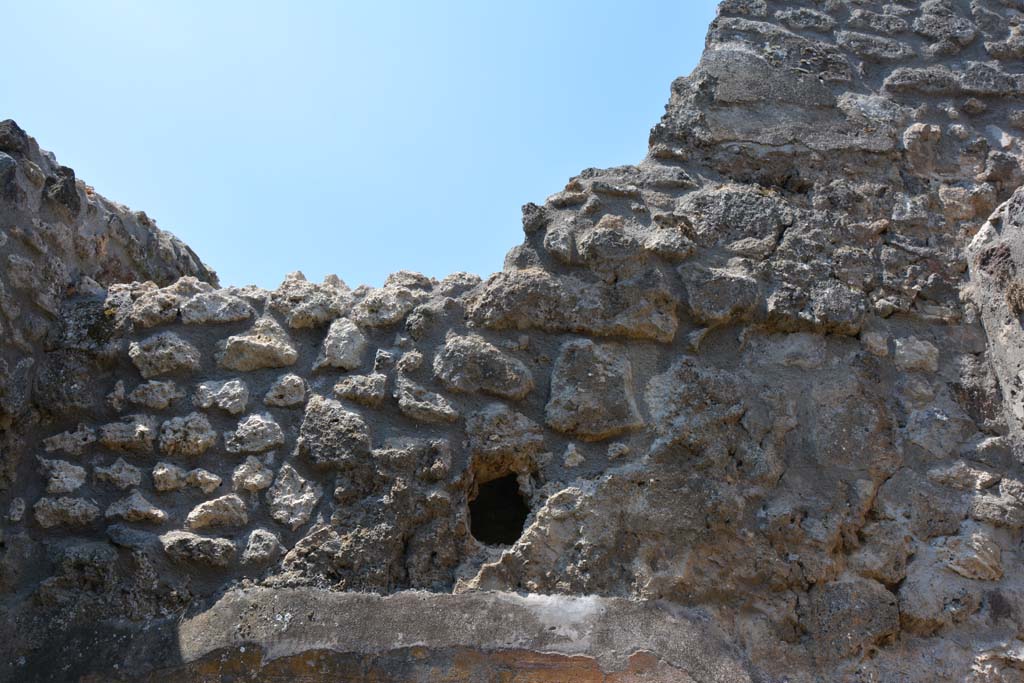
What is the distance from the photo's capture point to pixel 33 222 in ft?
9.08

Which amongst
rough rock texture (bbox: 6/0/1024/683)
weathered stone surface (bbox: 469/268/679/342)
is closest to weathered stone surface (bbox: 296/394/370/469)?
rough rock texture (bbox: 6/0/1024/683)

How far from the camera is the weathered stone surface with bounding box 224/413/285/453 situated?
99.1 inches

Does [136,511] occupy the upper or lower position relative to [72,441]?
lower

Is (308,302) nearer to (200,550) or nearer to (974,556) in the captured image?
(200,550)

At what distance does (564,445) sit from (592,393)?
0.54 ft

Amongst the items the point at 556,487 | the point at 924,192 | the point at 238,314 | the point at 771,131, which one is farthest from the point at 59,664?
the point at 924,192

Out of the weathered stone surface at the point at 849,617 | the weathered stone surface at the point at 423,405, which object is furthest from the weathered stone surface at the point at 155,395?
the weathered stone surface at the point at 849,617

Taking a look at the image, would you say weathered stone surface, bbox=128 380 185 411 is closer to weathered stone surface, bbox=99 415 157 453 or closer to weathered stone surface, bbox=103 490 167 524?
weathered stone surface, bbox=99 415 157 453

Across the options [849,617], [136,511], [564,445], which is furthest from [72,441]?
[849,617]

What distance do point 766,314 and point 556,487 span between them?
832mm

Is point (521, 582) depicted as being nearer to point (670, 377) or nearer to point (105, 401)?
point (670, 377)

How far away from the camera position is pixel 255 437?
2.53m

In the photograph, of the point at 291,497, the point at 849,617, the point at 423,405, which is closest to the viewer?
the point at 849,617

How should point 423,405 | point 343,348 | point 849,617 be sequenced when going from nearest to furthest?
1. point 849,617
2. point 423,405
3. point 343,348
